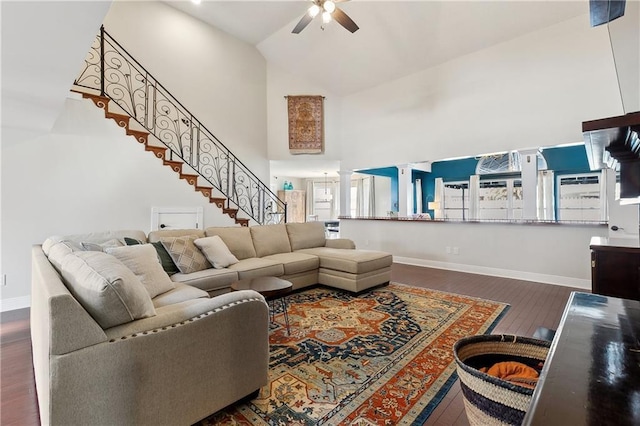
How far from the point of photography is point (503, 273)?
4.91 m

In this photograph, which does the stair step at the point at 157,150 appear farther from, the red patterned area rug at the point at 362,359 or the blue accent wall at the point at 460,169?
the blue accent wall at the point at 460,169

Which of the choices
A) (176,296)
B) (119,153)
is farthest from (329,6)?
(176,296)

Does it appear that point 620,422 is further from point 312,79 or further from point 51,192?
point 312,79

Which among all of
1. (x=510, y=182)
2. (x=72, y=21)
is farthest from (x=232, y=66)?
(x=510, y=182)

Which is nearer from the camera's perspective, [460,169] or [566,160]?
[566,160]

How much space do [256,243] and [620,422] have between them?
3922 mm

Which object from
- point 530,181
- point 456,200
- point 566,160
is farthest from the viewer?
point 456,200

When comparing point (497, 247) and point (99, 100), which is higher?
point (99, 100)

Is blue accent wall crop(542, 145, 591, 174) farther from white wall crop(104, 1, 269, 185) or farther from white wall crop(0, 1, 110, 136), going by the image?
white wall crop(0, 1, 110, 136)

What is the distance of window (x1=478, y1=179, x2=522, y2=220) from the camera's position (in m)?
7.55

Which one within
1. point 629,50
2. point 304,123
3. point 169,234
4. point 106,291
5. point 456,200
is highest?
point 304,123

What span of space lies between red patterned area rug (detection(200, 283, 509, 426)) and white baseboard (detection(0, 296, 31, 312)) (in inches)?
123

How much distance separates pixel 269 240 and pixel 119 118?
279 cm

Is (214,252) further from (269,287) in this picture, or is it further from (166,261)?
(269,287)
